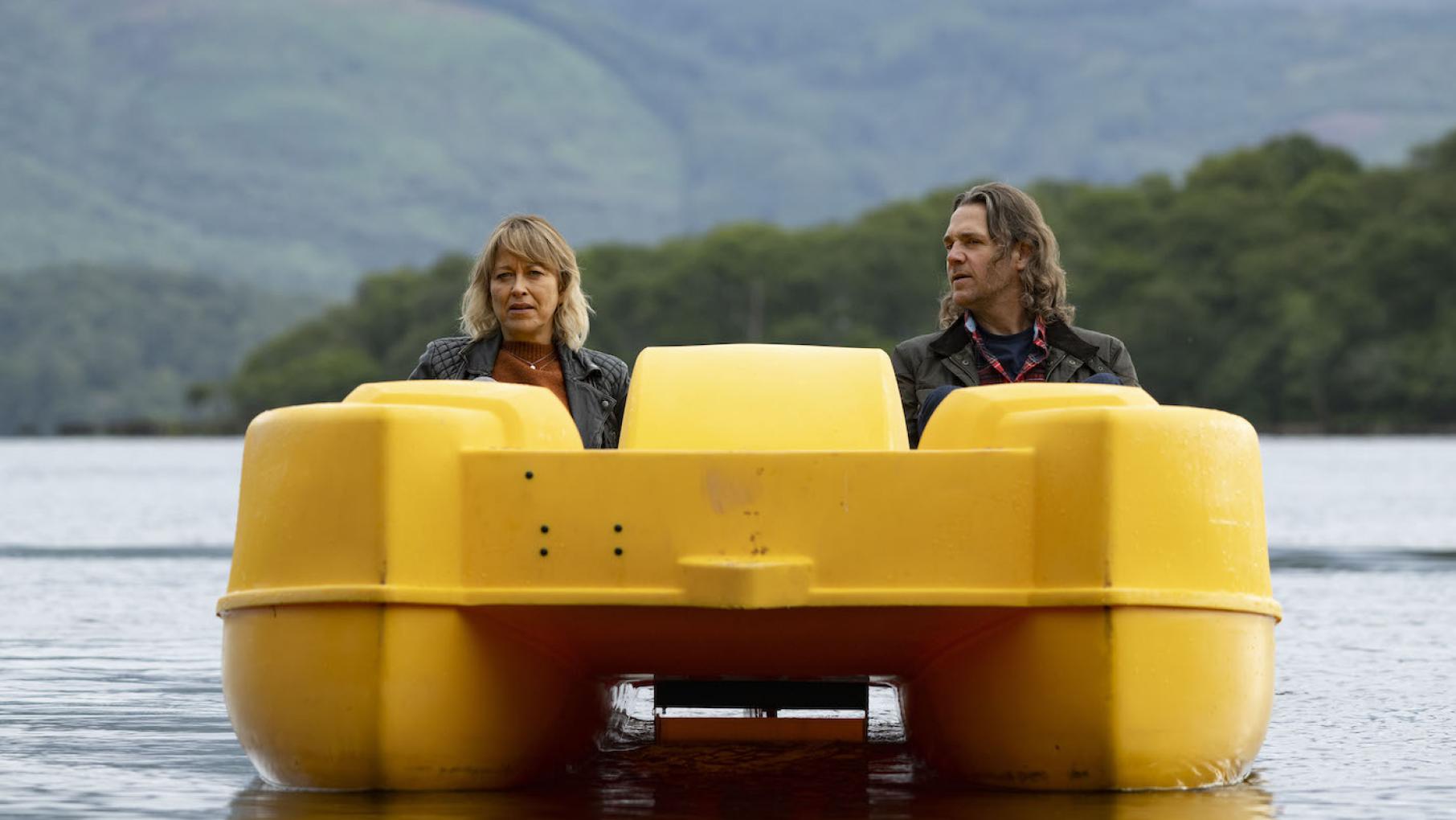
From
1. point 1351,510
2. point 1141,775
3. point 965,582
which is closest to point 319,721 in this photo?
point 965,582

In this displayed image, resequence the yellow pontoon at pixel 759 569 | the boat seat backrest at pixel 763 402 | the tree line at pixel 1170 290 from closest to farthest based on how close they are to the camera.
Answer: the yellow pontoon at pixel 759 569 < the boat seat backrest at pixel 763 402 < the tree line at pixel 1170 290

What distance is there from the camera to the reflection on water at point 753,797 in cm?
534

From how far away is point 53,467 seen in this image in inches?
2459

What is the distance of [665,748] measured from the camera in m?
7.05

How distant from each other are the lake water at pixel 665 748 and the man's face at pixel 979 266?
130 cm

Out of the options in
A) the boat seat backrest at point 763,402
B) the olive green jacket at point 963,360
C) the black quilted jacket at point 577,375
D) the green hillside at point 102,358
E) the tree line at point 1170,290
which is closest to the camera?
the boat seat backrest at point 763,402

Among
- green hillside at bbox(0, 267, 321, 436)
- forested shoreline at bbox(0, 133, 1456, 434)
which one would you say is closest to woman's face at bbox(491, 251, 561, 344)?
forested shoreline at bbox(0, 133, 1456, 434)

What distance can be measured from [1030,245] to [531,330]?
1404 millimetres

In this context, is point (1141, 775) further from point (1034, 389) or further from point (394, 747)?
point (394, 747)

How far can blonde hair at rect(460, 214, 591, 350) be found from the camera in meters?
6.83

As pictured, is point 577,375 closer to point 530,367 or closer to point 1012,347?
point 530,367

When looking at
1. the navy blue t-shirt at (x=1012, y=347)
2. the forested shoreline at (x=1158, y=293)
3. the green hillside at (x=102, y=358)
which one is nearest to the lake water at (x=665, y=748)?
the navy blue t-shirt at (x=1012, y=347)

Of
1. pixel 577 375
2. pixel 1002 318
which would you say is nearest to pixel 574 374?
pixel 577 375

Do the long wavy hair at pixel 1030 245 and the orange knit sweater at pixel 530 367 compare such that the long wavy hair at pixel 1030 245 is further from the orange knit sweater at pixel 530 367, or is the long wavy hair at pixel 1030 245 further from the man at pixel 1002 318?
the orange knit sweater at pixel 530 367
